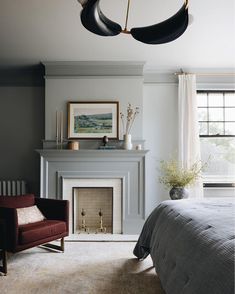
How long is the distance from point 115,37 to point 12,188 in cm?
286

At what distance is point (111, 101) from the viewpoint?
15.3ft

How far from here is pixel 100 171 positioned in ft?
14.8

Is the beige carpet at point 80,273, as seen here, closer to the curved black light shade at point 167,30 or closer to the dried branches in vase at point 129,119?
the dried branches in vase at point 129,119

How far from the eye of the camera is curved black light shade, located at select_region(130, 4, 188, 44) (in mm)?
1974

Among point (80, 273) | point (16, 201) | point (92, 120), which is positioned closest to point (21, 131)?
point (92, 120)

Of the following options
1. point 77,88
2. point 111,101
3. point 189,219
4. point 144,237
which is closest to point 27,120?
point 77,88

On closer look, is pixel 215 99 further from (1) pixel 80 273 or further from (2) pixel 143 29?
(1) pixel 80 273

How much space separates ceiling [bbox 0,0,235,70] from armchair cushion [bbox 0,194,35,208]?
6.57 feet

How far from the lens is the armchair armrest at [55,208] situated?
3.62 m

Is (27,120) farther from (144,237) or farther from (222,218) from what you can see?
(222,218)

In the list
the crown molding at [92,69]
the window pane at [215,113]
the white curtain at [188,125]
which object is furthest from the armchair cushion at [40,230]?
the window pane at [215,113]

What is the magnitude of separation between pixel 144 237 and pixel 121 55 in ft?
8.68

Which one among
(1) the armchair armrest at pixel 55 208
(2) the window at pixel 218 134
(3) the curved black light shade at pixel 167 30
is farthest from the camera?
(2) the window at pixel 218 134

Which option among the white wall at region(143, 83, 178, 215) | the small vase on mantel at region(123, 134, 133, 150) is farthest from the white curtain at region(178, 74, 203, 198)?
the small vase on mantel at region(123, 134, 133, 150)
